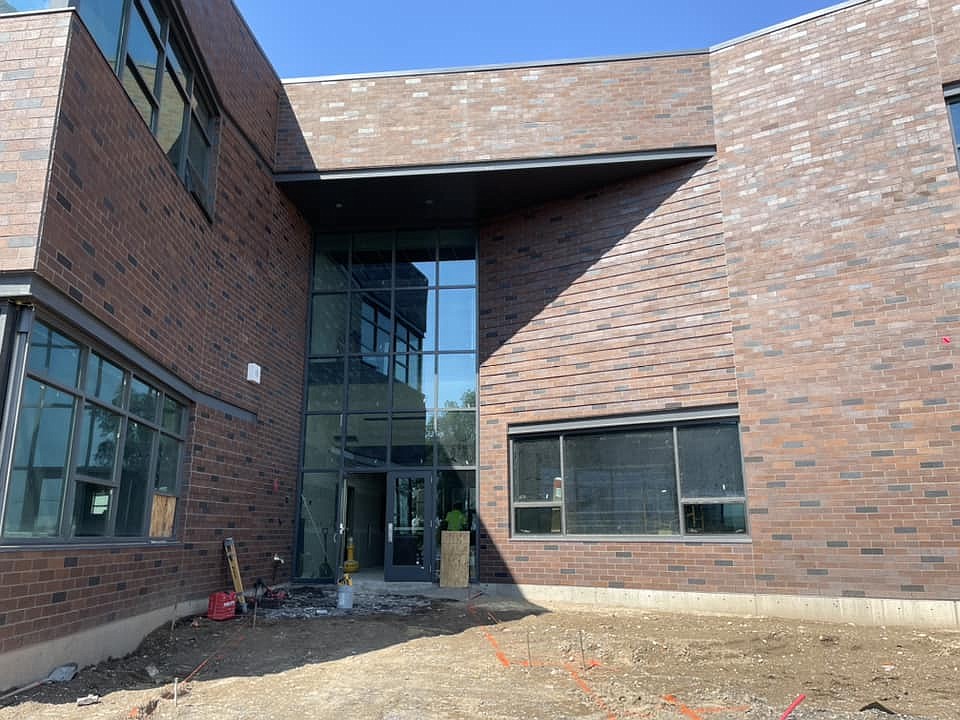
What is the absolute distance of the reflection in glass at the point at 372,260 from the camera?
15.0m

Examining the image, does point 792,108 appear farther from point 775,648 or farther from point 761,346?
point 775,648

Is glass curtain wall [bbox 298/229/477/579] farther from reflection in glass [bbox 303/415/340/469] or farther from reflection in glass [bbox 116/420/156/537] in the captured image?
reflection in glass [bbox 116/420/156/537]

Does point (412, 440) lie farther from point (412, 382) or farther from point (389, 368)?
point (389, 368)

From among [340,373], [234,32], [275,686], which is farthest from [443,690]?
[234,32]

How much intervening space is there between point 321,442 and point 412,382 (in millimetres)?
2156

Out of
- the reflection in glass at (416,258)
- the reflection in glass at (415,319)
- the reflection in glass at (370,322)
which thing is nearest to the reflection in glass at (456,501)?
the reflection in glass at (415,319)

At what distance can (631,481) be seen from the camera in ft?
38.5

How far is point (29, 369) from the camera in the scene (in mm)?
6203

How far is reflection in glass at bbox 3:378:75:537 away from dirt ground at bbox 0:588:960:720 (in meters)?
1.43

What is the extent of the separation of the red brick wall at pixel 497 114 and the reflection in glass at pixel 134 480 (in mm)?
6485

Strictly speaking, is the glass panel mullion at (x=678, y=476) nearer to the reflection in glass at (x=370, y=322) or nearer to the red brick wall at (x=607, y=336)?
the red brick wall at (x=607, y=336)

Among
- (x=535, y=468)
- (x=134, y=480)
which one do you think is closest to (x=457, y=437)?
(x=535, y=468)

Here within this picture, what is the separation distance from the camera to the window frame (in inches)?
424

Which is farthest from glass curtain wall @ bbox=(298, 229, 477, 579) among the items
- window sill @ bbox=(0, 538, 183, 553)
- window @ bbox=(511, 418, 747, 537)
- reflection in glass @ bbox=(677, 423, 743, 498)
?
window sill @ bbox=(0, 538, 183, 553)
